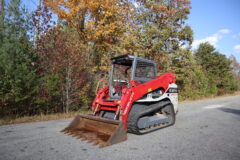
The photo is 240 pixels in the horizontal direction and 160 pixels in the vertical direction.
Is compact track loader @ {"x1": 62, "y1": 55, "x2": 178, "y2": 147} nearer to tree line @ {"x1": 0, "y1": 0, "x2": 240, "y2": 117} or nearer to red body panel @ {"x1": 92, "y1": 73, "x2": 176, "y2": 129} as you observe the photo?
red body panel @ {"x1": 92, "y1": 73, "x2": 176, "y2": 129}

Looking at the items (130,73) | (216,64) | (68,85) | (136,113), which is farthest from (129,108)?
(216,64)

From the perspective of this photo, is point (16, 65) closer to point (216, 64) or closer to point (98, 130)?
point (98, 130)

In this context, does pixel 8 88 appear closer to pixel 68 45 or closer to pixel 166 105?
pixel 68 45

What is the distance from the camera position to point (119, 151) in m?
3.15

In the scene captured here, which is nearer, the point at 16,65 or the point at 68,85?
the point at 16,65

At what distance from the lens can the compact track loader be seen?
3.88m

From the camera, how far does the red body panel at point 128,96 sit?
4102 mm

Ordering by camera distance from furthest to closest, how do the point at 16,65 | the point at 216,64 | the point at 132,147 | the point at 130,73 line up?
the point at 216,64 → the point at 16,65 → the point at 130,73 → the point at 132,147

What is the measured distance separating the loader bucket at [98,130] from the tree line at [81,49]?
1.59 meters

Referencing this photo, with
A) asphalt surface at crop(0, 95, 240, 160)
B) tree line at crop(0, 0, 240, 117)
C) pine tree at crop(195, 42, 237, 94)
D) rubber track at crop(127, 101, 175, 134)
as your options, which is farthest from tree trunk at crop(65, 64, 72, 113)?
pine tree at crop(195, 42, 237, 94)

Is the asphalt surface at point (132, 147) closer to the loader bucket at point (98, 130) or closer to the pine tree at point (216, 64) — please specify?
the loader bucket at point (98, 130)

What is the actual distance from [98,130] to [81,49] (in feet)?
17.8

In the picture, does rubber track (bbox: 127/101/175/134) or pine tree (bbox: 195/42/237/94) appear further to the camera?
pine tree (bbox: 195/42/237/94)

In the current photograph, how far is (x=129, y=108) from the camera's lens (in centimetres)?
416
